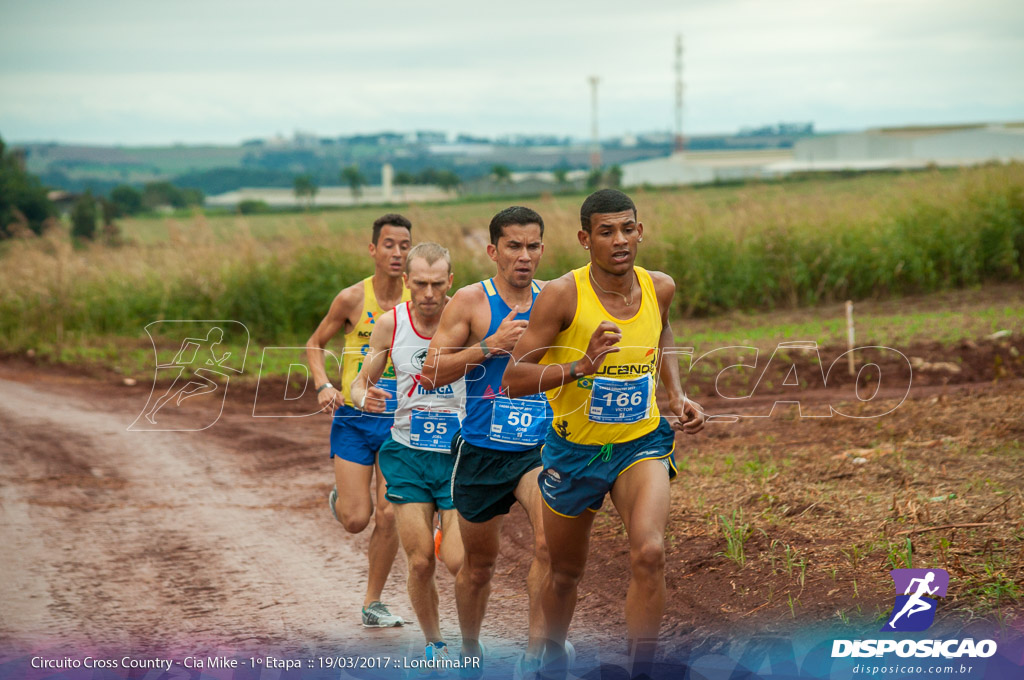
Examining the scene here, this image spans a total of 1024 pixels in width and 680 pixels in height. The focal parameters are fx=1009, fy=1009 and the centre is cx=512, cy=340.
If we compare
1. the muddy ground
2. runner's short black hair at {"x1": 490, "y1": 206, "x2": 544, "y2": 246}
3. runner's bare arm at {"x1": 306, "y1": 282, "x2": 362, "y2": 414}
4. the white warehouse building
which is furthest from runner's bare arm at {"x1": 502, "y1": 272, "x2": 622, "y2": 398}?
the white warehouse building

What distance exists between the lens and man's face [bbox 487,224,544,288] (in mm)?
5473

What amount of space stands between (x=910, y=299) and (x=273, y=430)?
12.0 meters

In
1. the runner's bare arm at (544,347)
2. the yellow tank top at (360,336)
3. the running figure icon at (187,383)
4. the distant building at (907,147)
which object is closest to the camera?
the runner's bare arm at (544,347)

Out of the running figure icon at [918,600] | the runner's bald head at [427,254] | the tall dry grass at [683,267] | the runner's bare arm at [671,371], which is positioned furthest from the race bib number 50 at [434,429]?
the tall dry grass at [683,267]

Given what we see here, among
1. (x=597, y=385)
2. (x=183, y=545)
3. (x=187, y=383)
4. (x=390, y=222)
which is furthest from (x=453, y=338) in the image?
(x=187, y=383)

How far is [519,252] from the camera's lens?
5.49 metres

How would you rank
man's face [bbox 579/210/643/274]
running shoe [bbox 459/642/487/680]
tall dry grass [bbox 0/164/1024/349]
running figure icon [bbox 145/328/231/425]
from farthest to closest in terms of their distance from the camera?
tall dry grass [bbox 0/164/1024/349]
running figure icon [bbox 145/328/231/425]
running shoe [bbox 459/642/487/680]
man's face [bbox 579/210/643/274]

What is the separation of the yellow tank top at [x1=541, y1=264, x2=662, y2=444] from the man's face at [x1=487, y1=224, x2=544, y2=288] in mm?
512

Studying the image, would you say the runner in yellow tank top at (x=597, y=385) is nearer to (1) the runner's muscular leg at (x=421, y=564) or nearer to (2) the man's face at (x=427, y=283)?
(1) the runner's muscular leg at (x=421, y=564)

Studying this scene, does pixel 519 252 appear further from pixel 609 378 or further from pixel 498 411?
pixel 609 378

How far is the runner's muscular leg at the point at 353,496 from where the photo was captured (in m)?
6.74

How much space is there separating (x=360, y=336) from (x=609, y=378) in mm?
2859

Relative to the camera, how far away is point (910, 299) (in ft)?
60.9

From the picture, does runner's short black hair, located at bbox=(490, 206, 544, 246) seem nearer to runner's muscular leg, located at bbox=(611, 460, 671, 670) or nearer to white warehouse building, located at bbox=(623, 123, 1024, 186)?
runner's muscular leg, located at bbox=(611, 460, 671, 670)
